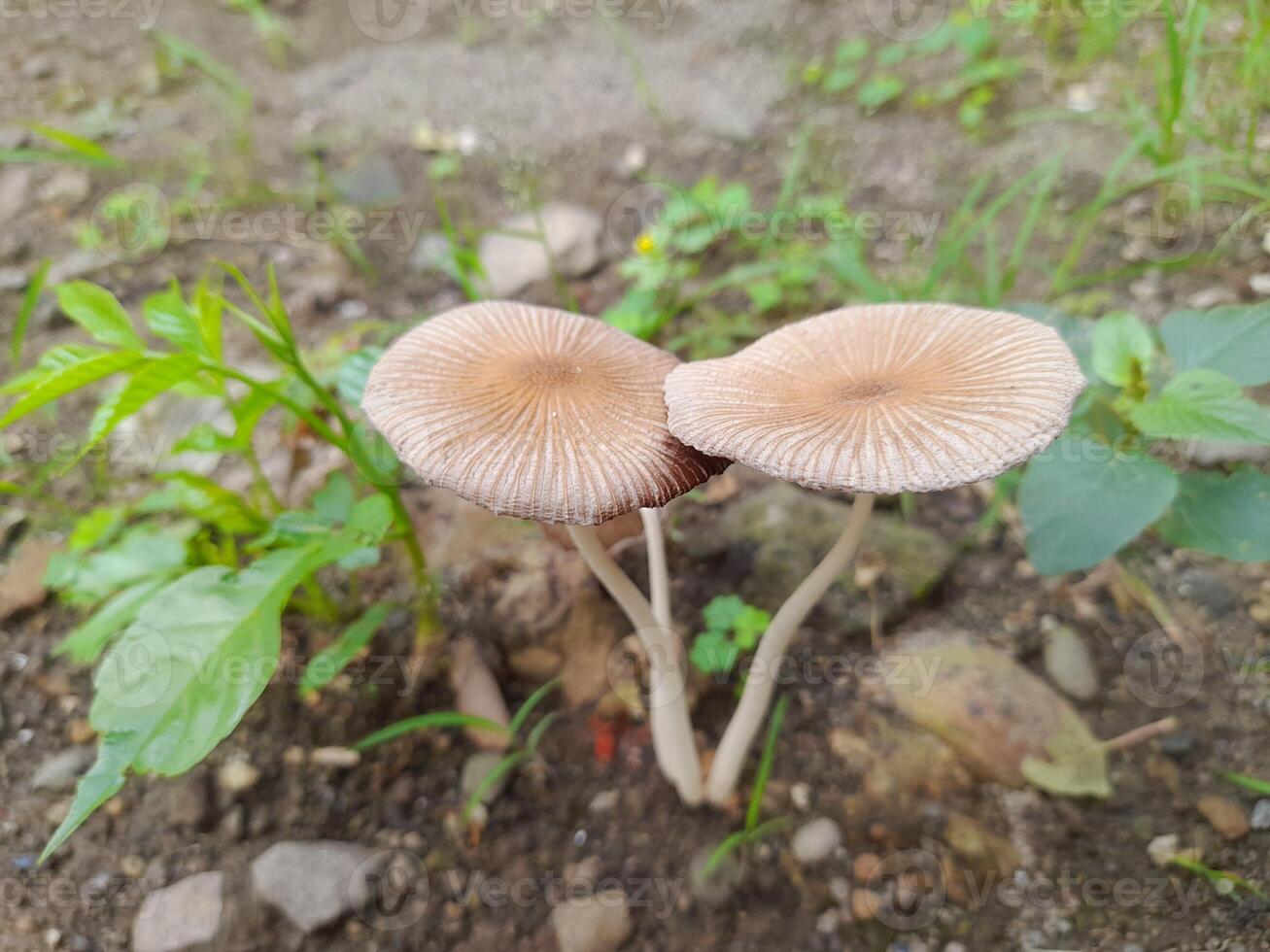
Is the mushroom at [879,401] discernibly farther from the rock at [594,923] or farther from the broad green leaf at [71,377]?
the broad green leaf at [71,377]

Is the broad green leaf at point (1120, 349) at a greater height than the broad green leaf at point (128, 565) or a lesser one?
greater

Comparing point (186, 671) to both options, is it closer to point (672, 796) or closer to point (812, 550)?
point (672, 796)

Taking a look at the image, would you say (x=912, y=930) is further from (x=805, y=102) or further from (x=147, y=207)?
(x=147, y=207)

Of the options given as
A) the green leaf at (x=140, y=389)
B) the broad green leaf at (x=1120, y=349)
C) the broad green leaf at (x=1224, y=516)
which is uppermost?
the green leaf at (x=140, y=389)

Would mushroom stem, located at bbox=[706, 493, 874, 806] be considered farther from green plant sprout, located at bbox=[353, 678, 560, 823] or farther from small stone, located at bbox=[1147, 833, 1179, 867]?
small stone, located at bbox=[1147, 833, 1179, 867]

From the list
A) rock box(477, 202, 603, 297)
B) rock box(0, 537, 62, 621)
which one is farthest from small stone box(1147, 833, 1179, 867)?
rock box(0, 537, 62, 621)

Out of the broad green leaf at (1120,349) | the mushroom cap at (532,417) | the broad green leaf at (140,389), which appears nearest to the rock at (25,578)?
the broad green leaf at (140,389)

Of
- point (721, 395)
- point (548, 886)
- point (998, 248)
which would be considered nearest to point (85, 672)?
point (548, 886)
